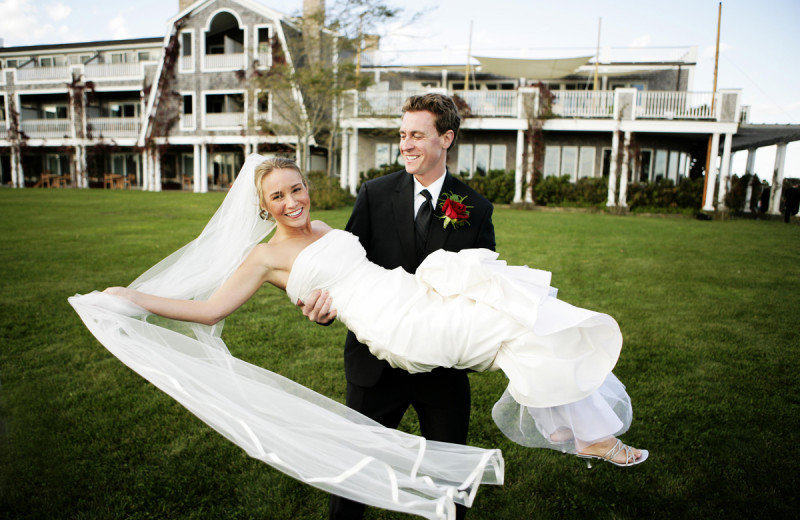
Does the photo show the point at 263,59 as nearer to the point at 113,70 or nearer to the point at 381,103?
the point at 381,103

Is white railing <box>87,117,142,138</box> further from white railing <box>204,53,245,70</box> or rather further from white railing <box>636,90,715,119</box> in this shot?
white railing <box>636,90,715,119</box>

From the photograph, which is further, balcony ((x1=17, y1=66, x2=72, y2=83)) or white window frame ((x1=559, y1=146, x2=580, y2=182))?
balcony ((x1=17, y1=66, x2=72, y2=83))

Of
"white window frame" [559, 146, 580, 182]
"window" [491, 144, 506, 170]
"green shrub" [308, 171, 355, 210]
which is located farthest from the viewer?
"window" [491, 144, 506, 170]

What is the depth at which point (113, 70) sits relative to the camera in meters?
34.0

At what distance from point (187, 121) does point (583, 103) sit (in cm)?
2315

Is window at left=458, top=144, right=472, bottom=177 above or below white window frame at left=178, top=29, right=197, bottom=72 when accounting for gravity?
below

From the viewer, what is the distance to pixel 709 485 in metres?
3.73

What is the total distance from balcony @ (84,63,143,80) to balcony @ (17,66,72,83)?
5.47 feet

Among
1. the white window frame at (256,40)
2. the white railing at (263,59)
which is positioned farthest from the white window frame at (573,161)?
the white railing at (263,59)

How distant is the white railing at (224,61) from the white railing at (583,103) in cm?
1831

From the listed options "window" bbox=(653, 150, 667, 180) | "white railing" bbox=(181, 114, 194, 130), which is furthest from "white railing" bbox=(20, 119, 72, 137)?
"window" bbox=(653, 150, 667, 180)

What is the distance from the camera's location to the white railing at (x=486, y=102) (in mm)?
25844

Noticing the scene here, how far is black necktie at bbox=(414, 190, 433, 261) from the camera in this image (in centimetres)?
302

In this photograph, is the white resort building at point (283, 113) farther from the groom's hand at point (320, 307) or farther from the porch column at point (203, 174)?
the groom's hand at point (320, 307)
